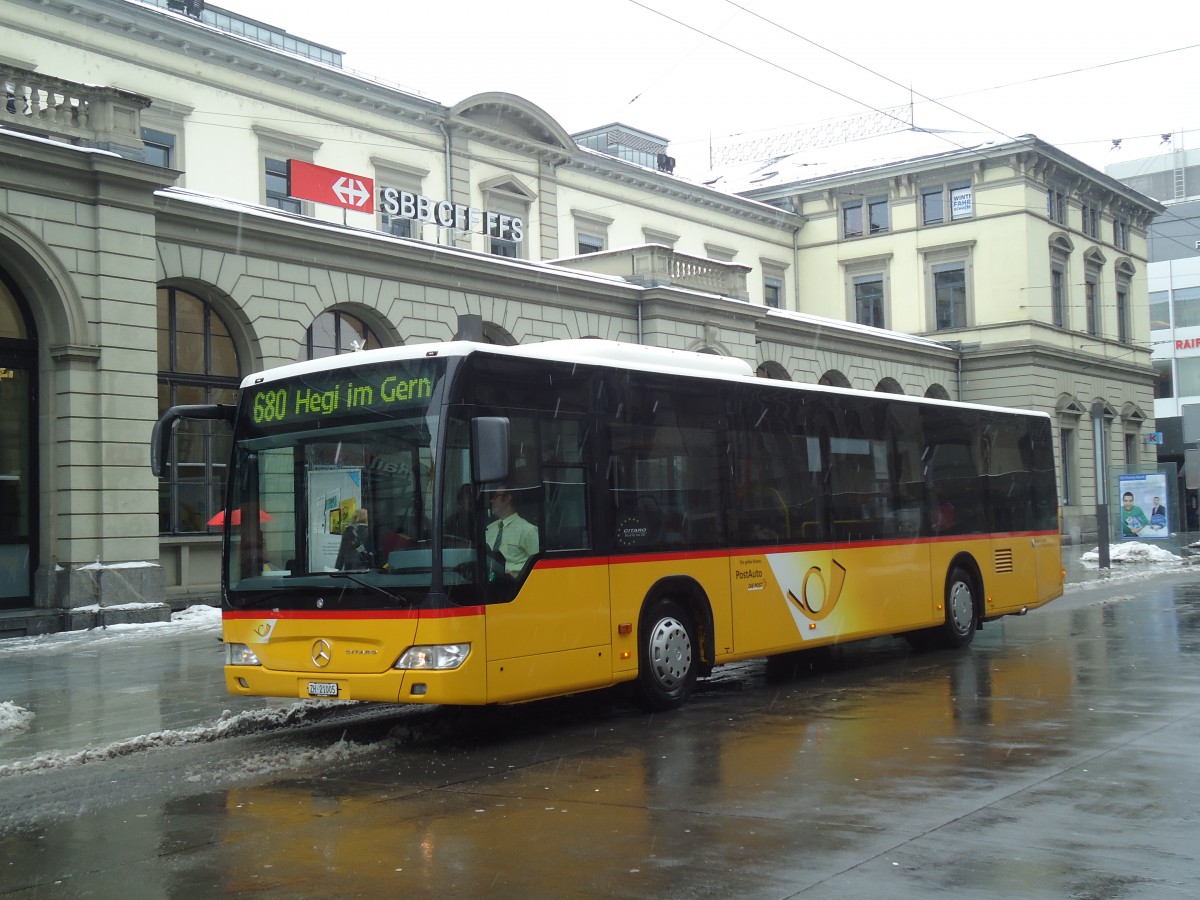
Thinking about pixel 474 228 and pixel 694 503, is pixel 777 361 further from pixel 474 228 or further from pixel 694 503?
pixel 694 503

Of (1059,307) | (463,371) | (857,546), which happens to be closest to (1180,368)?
(1059,307)

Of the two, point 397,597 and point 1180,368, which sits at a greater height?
point 1180,368

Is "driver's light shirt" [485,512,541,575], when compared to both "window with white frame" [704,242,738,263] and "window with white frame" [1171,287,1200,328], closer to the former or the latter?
"window with white frame" [704,242,738,263]

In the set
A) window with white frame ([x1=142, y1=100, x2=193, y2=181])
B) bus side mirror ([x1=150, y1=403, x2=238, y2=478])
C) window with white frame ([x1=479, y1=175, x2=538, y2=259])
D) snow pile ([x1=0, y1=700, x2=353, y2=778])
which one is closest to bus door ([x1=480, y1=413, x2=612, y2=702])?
snow pile ([x1=0, y1=700, x2=353, y2=778])

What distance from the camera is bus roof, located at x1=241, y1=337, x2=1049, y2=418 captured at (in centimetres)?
984

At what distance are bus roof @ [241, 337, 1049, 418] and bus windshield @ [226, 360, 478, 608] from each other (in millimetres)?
78

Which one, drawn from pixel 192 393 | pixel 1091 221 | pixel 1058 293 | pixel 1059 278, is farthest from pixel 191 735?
pixel 1091 221

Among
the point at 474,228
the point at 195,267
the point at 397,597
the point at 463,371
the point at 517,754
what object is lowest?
the point at 517,754

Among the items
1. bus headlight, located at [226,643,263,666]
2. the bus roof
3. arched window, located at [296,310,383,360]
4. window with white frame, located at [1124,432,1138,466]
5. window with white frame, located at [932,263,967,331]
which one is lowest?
bus headlight, located at [226,643,263,666]

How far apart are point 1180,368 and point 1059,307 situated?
69.8 feet

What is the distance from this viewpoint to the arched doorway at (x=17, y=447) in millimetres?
19734

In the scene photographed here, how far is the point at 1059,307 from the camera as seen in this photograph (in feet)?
171

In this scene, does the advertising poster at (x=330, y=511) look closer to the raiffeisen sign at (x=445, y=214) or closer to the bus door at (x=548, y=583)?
the bus door at (x=548, y=583)

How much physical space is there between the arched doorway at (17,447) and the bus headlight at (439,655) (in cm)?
1265
